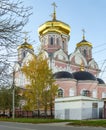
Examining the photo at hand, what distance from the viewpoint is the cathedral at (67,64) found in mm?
60188

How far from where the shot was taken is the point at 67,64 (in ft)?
231

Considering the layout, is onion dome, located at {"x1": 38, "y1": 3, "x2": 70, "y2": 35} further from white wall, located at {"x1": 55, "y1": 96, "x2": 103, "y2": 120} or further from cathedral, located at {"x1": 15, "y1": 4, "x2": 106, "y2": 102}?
white wall, located at {"x1": 55, "y1": 96, "x2": 103, "y2": 120}

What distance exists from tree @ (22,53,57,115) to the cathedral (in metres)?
9.30

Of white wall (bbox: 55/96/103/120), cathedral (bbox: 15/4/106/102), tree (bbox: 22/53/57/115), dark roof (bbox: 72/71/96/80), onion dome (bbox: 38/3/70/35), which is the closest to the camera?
white wall (bbox: 55/96/103/120)

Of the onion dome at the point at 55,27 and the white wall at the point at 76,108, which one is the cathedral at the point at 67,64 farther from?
the white wall at the point at 76,108

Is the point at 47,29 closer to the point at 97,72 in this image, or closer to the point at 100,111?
the point at 97,72

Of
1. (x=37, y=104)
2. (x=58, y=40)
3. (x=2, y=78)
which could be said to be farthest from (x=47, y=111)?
(x=2, y=78)

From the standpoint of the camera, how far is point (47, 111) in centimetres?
5547

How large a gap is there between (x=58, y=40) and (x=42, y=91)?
24543mm

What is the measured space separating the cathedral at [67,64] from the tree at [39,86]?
9.30 meters

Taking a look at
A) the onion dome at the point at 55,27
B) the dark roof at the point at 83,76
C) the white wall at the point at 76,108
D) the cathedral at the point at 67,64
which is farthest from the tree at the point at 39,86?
the onion dome at the point at 55,27

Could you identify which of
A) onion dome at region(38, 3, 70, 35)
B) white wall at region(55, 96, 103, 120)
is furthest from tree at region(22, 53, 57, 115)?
onion dome at region(38, 3, 70, 35)

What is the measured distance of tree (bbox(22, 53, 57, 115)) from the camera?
49281 mm

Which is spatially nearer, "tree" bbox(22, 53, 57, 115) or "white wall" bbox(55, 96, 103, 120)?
"white wall" bbox(55, 96, 103, 120)
